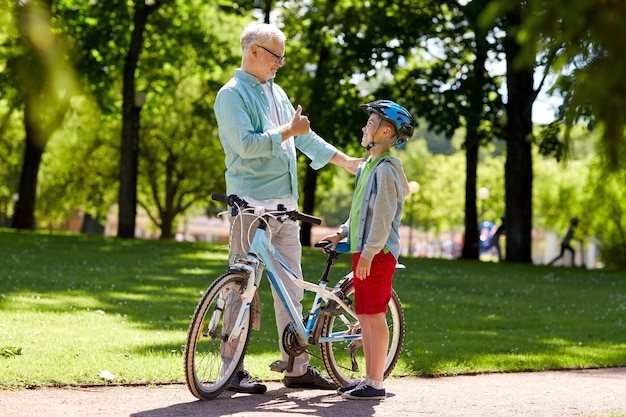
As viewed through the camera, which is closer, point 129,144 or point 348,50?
point 129,144

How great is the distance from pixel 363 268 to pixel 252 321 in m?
0.80

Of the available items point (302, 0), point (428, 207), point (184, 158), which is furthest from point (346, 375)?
point (428, 207)

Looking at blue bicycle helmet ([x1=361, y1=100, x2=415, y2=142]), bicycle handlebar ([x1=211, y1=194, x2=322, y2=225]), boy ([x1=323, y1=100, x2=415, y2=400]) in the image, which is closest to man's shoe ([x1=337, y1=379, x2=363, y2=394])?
boy ([x1=323, y1=100, x2=415, y2=400])

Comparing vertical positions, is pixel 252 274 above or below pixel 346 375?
above

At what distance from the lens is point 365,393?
6.03 meters

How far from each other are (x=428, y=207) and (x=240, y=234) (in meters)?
68.9

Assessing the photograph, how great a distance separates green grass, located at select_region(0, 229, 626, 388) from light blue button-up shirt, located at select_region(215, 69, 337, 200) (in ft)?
4.56

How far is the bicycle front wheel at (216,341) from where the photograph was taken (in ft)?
18.2

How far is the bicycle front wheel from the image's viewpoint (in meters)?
5.56

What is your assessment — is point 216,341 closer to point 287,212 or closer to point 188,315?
point 287,212

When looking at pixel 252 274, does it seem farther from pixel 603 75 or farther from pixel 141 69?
pixel 141 69

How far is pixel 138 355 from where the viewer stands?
734 cm

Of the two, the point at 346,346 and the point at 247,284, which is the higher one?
the point at 247,284

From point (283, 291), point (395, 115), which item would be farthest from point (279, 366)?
point (395, 115)
